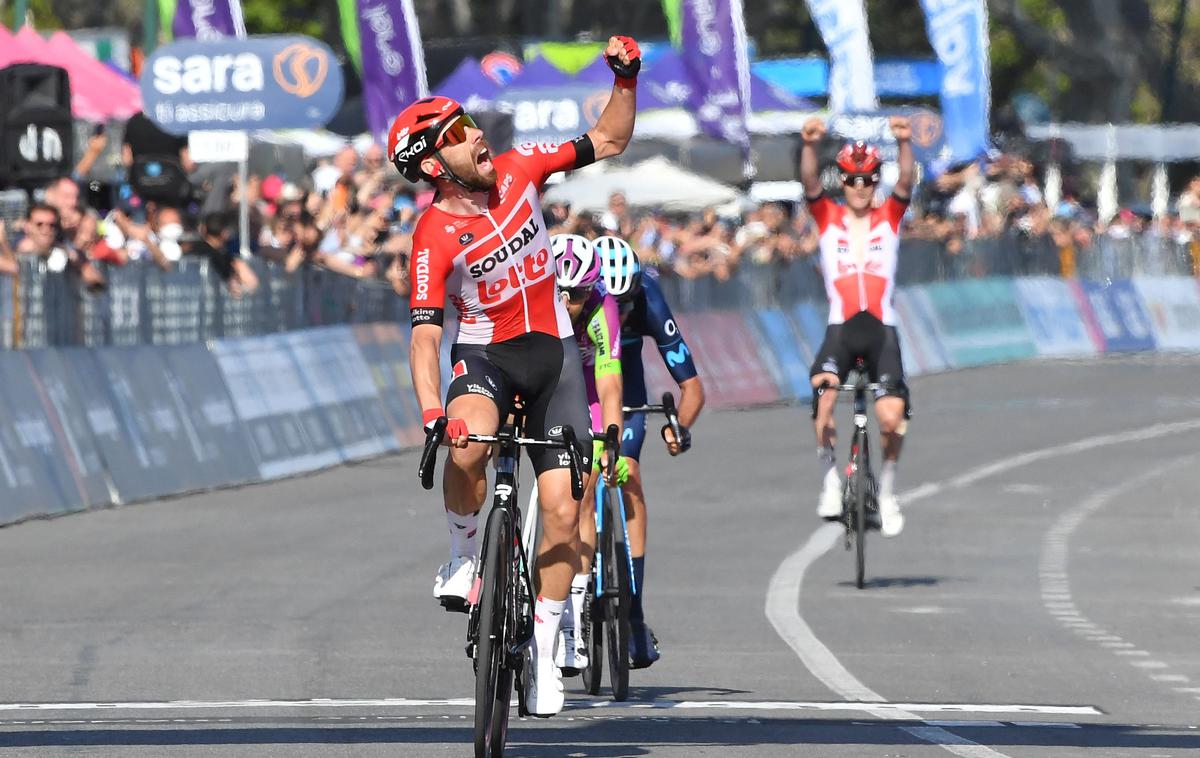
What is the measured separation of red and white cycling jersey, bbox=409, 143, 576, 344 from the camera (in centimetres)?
869

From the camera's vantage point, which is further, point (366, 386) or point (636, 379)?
point (366, 386)

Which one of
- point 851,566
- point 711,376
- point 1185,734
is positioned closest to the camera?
point 1185,734

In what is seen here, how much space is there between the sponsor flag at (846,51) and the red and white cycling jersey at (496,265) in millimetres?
32885

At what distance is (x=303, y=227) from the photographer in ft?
Answer: 75.5

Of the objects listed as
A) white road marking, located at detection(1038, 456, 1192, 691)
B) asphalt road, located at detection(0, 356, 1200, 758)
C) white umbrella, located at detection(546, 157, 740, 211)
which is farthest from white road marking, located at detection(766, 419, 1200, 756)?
white umbrella, located at detection(546, 157, 740, 211)

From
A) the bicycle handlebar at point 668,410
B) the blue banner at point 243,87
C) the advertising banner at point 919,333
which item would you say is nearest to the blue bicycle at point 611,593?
the bicycle handlebar at point 668,410

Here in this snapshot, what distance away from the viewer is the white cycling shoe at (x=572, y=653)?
30.3ft

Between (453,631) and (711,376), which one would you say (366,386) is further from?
(453,631)

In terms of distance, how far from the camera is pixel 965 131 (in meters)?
44.1

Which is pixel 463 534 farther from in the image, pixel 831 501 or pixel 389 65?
pixel 389 65

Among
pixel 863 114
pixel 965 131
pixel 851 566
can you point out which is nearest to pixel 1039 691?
pixel 851 566

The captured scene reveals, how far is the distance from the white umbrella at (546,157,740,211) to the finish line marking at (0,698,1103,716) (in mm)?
30206

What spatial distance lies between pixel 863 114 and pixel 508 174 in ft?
98.4

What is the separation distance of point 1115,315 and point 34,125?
27.1 m
